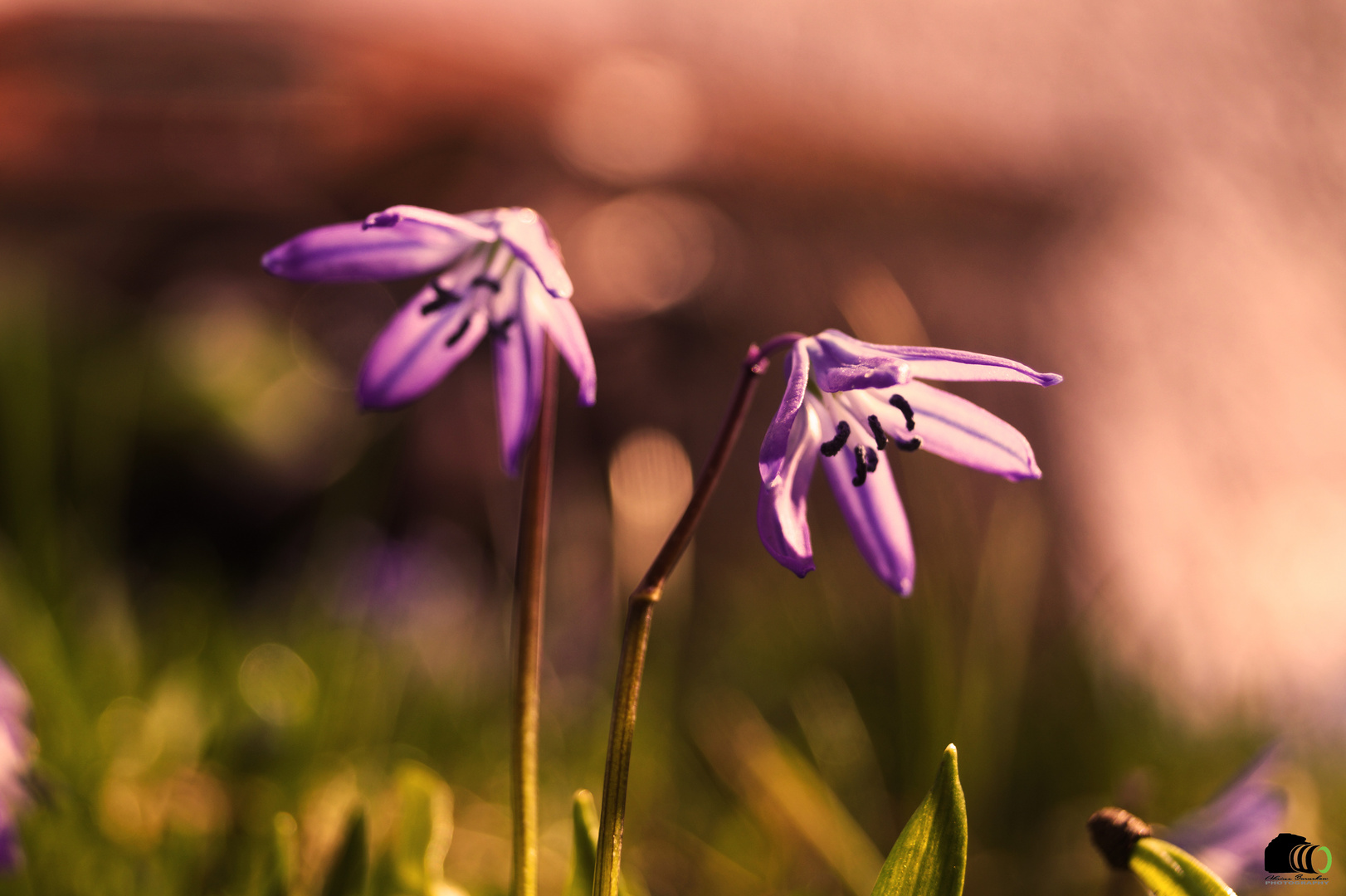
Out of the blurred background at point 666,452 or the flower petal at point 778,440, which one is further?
the blurred background at point 666,452

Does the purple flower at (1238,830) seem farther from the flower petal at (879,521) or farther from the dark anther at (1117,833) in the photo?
the flower petal at (879,521)

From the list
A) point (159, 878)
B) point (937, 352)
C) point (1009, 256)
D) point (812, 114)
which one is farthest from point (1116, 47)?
point (159, 878)

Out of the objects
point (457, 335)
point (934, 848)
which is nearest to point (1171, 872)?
point (934, 848)

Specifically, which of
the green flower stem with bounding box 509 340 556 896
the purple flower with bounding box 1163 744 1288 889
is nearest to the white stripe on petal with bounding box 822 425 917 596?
the green flower stem with bounding box 509 340 556 896

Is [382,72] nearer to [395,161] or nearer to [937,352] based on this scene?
[395,161]

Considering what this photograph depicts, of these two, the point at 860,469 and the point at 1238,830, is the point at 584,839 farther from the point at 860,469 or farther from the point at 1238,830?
the point at 1238,830

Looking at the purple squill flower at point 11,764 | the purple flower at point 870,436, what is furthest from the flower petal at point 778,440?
the purple squill flower at point 11,764

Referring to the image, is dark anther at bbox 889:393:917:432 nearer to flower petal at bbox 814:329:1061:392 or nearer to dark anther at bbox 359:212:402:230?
flower petal at bbox 814:329:1061:392
